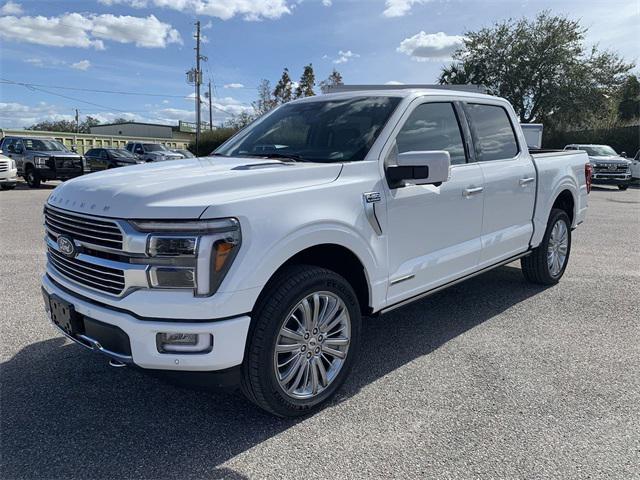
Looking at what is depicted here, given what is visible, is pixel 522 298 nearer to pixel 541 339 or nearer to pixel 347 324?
pixel 541 339

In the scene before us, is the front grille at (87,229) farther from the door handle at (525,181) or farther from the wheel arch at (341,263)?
the door handle at (525,181)

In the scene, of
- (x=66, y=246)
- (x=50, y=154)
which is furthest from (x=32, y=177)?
(x=66, y=246)

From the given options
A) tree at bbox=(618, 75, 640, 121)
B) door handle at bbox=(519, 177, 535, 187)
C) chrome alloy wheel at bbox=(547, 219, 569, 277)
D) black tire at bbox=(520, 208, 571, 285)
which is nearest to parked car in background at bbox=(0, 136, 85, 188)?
black tire at bbox=(520, 208, 571, 285)

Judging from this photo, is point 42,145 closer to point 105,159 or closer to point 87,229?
point 105,159

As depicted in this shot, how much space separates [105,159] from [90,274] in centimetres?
2211

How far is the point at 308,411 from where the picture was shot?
2936mm

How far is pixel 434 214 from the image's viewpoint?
3.58 m

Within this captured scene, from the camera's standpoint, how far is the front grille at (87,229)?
8.12 feet

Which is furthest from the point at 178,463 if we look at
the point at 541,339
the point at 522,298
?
the point at 522,298

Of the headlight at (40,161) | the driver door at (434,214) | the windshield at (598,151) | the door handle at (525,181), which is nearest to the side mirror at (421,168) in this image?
the driver door at (434,214)

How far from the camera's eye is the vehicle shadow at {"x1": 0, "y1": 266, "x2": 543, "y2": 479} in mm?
2500

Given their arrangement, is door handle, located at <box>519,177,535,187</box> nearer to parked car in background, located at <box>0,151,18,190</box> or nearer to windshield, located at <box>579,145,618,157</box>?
parked car in background, located at <box>0,151,18,190</box>

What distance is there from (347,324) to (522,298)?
2.81 metres

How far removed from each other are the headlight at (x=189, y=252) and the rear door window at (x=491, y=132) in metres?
2.63
